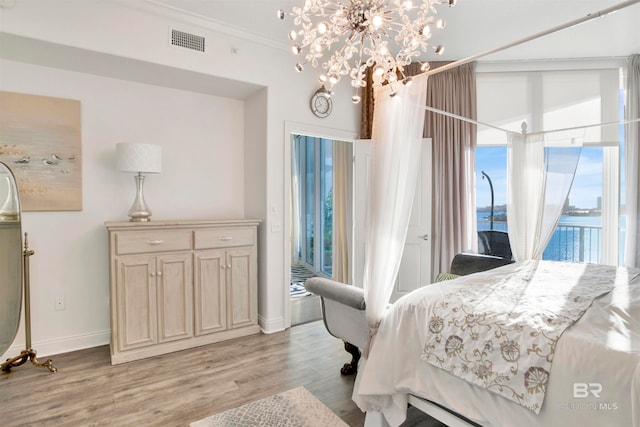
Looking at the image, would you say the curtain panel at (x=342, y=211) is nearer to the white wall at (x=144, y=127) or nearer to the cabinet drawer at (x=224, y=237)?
the white wall at (x=144, y=127)

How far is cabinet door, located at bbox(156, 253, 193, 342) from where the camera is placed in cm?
301

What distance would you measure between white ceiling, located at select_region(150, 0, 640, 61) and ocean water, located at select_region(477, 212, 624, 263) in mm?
1934

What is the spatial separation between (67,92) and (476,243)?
4.50m

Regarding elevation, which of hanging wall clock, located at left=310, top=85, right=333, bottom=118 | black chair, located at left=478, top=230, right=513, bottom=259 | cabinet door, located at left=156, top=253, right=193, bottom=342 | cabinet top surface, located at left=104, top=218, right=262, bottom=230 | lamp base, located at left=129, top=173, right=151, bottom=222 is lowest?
cabinet door, located at left=156, top=253, right=193, bottom=342

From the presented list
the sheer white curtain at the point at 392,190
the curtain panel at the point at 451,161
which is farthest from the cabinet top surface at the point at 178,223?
the curtain panel at the point at 451,161

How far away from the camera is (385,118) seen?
81.8 inches

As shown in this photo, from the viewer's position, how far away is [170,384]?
98.7 inches

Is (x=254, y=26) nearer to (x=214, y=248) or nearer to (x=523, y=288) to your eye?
(x=214, y=248)

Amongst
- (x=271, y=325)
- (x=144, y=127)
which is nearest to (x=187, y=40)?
(x=144, y=127)

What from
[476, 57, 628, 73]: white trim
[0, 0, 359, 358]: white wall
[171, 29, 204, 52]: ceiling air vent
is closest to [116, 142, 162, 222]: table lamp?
[0, 0, 359, 358]: white wall

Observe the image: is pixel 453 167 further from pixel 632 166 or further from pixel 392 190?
pixel 392 190

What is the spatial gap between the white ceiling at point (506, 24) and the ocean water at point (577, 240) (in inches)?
76.2

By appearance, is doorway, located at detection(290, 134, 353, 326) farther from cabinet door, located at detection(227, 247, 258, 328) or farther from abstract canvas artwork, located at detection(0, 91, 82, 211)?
abstract canvas artwork, located at detection(0, 91, 82, 211)

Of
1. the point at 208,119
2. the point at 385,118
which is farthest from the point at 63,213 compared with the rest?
the point at 385,118
